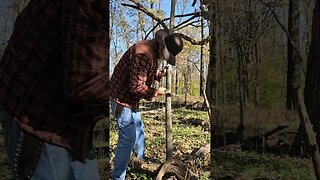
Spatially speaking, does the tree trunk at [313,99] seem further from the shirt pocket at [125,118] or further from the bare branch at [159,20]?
the shirt pocket at [125,118]

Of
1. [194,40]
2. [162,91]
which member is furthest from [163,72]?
[194,40]

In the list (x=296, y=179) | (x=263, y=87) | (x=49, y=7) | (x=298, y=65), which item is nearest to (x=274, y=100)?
(x=263, y=87)

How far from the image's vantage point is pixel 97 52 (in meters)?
0.91

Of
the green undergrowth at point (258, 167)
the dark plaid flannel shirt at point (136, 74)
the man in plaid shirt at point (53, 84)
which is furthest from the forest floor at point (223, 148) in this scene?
the man in plaid shirt at point (53, 84)

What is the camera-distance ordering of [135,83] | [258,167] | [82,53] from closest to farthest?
[82,53]
[258,167]
[135,83]

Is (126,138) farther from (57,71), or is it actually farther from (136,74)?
(57,71)

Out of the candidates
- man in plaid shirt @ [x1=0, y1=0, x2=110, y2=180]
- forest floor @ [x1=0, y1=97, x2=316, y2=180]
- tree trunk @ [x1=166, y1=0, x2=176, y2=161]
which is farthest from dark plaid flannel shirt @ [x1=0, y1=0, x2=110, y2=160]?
tree trunk @ [x1=166, y1=0, x2=176, y2=161]

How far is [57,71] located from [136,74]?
A: 1.00 meters

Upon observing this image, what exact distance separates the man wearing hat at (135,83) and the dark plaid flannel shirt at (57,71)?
96 centimetres

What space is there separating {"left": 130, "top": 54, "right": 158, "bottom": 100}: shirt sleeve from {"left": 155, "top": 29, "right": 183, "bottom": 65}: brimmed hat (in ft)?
0.38

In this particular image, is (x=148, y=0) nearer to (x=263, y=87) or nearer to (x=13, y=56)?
(x=263, y=87)

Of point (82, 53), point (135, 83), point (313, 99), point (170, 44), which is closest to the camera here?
point (82, 53)

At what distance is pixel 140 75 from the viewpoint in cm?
188

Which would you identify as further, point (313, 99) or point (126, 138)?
point (126, 138)
